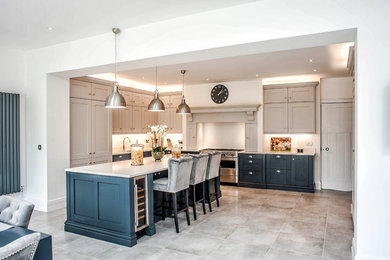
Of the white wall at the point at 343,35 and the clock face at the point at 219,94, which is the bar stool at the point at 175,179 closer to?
the white wall at the point at 343,35

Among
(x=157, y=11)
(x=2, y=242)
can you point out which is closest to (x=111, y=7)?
(x=157, y=11)

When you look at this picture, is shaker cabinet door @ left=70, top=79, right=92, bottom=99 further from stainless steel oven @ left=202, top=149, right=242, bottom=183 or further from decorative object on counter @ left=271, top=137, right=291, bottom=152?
decorative object on counter @ left=271, top=137, right=291, bottom=152

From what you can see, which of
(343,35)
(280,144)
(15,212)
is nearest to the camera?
(15,212)

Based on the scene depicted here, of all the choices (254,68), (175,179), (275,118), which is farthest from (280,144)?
(175,179)

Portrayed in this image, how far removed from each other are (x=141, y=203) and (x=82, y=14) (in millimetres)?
2487

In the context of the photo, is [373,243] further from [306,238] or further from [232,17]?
[232,17]

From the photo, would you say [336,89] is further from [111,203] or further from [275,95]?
[111,203]

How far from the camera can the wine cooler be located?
11.6ft

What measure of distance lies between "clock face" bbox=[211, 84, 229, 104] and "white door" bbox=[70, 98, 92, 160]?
3.31 meters

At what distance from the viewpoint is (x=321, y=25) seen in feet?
9.17

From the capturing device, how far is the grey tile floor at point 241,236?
3199mm

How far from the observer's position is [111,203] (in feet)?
11.5

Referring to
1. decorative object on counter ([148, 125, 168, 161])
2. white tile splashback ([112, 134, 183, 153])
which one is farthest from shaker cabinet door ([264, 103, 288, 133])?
decorative object on counter ([148, 125, 168, 161])

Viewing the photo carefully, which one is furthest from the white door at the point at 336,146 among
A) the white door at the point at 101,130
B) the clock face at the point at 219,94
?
the white door at the point at 101,130
